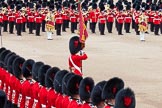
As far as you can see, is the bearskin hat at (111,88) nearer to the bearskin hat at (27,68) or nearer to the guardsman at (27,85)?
the guardsman at (27,85)

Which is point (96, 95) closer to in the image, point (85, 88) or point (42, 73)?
point (85, 88)

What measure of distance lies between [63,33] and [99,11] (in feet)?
6.09

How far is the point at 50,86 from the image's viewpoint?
890 centimetres

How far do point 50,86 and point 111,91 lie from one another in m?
1.73

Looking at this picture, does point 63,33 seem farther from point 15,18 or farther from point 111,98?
point 111,98

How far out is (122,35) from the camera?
80.2 ft

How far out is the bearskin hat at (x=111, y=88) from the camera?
730 cm

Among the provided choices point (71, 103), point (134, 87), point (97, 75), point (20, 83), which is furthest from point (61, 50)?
point (71, 103)

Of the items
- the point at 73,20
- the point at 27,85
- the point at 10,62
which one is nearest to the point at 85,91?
the point at 27,85

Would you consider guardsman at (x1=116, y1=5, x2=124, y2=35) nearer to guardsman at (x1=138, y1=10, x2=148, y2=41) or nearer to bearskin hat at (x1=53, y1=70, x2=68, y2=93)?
guardsman at (x1=138, y1=10, x2=148, y2=41)

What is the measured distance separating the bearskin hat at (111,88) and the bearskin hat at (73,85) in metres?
0.84

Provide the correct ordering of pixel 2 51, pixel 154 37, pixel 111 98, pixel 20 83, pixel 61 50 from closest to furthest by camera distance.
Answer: pixel 111 98 → pixel 20 83 → pixel 2 51 → pixel 61 50 → pixel 154 37

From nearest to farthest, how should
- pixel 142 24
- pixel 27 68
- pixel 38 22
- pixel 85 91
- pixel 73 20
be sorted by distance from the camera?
1. pixel 85 91
2. pixel 27 68
3. pixel 142 24
4. pixel 38 22
5. pixel 73 20

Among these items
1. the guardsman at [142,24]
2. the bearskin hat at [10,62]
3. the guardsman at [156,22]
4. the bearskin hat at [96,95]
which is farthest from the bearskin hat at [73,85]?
the guardsman at [156,22]
